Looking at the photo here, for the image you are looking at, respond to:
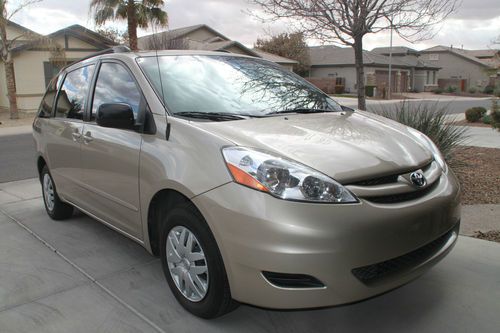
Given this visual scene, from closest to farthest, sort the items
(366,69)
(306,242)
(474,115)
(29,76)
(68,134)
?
(306,242), (68,134), (474,115), (29,76), (366,69)

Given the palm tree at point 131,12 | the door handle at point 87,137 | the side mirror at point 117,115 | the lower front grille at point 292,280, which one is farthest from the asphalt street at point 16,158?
the palm tree at point 131,12

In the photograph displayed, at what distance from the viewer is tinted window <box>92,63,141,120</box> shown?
358 cm

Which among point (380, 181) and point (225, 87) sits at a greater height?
point (225, 87)

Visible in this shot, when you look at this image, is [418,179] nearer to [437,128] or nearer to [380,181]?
[380,181]

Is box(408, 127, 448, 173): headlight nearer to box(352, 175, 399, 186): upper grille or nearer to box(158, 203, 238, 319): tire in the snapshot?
box(352, 175, 399, 186): upper grille

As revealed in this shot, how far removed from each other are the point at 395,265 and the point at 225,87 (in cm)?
184

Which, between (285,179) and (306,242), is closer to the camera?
(306,242)

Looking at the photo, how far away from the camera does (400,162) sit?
2857mm

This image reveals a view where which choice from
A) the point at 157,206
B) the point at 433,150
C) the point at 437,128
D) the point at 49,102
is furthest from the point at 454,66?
the point at 157,206

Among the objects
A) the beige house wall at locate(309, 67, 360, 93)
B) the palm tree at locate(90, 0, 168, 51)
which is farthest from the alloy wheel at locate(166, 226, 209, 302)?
the beige house wall at locate(309, 67, 360, 93)

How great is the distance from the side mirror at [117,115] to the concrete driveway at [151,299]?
1.24 meters

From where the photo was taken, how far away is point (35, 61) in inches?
957

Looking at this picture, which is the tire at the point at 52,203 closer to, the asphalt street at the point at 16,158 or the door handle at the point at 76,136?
A: the door handle at the point at 76,136

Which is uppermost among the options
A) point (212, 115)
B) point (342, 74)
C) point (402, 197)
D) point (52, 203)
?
point (342, 74)
